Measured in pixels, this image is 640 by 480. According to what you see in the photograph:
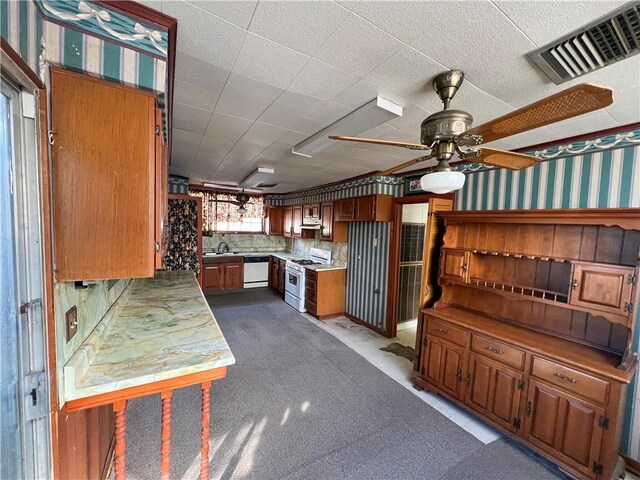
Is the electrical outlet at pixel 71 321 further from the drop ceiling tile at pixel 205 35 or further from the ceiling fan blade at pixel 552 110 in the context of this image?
the ceiling fan blade at pixel 552 110

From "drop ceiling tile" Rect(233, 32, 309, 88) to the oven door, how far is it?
3818mm

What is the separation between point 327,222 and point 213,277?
313cm

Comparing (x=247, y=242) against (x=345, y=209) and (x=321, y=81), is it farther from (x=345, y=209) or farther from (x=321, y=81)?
(x=321, y=81)

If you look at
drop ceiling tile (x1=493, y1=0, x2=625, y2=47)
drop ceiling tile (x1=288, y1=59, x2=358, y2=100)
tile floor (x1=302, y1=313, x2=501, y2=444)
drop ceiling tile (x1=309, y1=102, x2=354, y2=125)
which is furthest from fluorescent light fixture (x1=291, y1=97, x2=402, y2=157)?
tile floor (x1=302, y1=313, x2=501, y2=444)

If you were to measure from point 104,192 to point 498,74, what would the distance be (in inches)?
78.1

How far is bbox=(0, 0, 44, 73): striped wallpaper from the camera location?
28.5 inches

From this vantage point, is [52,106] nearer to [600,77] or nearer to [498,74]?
[498,74]

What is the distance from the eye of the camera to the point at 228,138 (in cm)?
261

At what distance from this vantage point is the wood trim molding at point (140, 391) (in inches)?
42.7

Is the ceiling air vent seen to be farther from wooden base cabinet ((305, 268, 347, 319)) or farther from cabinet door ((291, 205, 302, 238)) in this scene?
cabinet door ((291, 205, 302, 238))

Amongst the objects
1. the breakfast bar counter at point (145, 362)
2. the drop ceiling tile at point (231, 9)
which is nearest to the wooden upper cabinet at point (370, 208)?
the breakfast bar counter at point (145, 362)

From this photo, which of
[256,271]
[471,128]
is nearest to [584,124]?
[471,128]

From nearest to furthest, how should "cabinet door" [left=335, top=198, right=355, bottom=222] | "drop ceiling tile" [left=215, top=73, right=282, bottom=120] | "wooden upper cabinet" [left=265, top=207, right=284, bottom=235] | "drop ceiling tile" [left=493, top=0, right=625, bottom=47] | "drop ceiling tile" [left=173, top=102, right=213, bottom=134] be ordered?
"drop ceiling tile" [left=493, top=0, right=625, bottom=47], "drop ceiling tile" [left=215, top=73, right=282, bottom=120], "drop ceiling tile" [left=173, top=102, right=213, bottom=134], "cabinet door" [left=335, top=198, right=355, bottom=222], "wooden upper cabinet" [left=265, top=207, right=284, bottom=235]

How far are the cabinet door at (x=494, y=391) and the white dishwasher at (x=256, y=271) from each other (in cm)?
526
